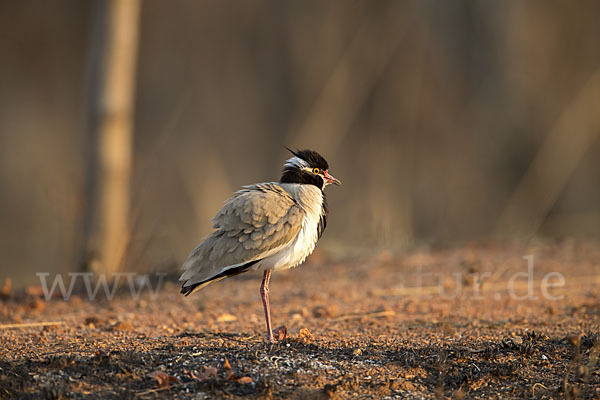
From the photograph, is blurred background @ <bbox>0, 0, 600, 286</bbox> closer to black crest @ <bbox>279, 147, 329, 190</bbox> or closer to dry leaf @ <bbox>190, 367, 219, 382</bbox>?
black crest @ <bbox>279, 147, 329, 190</bbox>

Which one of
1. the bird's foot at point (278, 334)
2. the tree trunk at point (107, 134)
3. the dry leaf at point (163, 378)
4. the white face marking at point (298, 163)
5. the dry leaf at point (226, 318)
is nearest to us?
the dry leaf at point (163, 378)

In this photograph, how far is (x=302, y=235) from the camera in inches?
189

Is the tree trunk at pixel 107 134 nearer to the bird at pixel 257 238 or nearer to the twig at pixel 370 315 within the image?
the twig at pixel 370 315

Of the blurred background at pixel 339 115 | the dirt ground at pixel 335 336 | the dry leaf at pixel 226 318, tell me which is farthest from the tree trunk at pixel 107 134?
the dry leaf at pixel 226 318

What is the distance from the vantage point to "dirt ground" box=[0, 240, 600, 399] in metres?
3.66

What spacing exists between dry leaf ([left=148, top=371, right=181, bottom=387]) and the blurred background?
5.27 m

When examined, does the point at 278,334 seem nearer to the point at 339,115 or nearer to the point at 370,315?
the point at 370,315

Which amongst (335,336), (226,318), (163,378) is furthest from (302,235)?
(163,378)

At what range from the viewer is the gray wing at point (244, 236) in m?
4.66

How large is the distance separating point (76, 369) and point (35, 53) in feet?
43.3

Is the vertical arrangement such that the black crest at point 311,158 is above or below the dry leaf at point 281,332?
above

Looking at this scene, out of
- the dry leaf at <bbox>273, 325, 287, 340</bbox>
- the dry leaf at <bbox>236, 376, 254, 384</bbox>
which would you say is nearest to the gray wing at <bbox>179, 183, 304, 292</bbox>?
the dry leaf at <bbox>273, 325, 287, 340</bbox>

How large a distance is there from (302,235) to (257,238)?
34 cm

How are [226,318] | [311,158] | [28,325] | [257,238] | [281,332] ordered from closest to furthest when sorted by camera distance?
[281,332]
[257,238]
[311,158]
[28,325]
[226,318]
